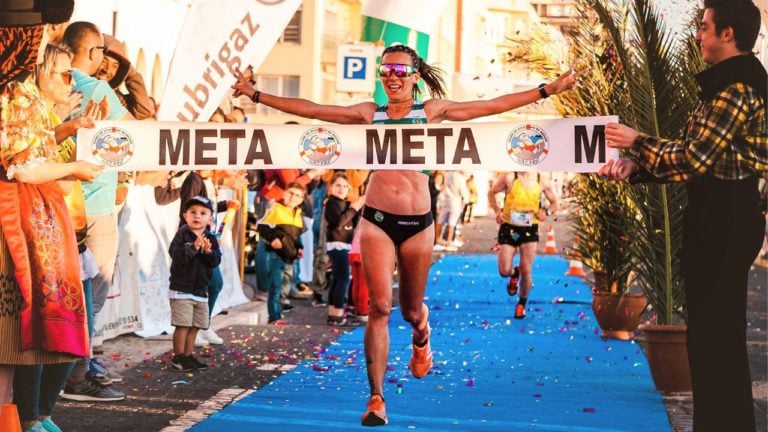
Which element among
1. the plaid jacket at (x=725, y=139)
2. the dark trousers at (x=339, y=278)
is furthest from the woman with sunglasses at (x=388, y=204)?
the dark trousers at (x=339, y=278)

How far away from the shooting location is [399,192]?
9055 millimetres

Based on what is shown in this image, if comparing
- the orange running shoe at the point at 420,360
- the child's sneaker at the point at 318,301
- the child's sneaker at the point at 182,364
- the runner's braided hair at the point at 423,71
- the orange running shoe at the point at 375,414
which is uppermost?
the runner's braided hair at the point at 423,71

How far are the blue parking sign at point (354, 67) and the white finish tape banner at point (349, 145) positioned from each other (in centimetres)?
1543

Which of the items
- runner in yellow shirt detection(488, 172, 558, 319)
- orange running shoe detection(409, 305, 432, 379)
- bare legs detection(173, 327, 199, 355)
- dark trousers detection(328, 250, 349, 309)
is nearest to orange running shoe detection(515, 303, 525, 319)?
runner in yellow shirt detection(488, 172, 558, 319)

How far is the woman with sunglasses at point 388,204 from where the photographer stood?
29.0 feet

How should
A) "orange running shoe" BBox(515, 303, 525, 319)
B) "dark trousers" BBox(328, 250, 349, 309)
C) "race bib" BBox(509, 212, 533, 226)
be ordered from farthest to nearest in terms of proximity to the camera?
"race bib" BBox(509, 212, 533, 226) < "orange running shoe" BBox(515, 303, 525, 319) < "dark trousers" BBox(328, 250, 349, 309)

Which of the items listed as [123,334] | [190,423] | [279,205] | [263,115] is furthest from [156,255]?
[263,115]

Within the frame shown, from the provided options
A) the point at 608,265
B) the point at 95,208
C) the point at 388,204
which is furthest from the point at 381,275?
the point at 608,265

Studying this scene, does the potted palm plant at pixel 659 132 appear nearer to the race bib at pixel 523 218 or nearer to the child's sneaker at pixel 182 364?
the child's sneaker at pixel 182 364

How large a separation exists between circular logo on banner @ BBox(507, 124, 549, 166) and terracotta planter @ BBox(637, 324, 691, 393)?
2.73 m

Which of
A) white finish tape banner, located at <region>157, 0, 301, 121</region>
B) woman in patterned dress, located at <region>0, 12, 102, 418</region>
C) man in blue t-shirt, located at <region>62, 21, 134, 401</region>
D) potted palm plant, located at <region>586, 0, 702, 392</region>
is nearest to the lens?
woman in patterned dress, located at <region>0, 12, 102, 418</region>

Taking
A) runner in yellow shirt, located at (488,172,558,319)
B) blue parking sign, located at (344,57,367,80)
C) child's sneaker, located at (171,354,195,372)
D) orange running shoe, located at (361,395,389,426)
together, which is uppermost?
blue parking sign, located at (344,57,367,80)

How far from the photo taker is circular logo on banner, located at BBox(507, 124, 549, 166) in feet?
28.3

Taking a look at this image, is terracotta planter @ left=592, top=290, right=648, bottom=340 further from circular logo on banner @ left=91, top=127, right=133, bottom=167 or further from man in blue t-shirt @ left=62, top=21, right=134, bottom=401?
circular logo on banner @ left=91, top=127, right=133, bottom=167
